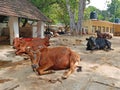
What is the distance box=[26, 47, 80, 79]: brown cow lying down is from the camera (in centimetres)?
600

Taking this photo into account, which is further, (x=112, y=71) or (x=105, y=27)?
(x=105, y=27)

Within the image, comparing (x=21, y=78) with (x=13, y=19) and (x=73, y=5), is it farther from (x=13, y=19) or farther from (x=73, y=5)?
(x=73, y=5)

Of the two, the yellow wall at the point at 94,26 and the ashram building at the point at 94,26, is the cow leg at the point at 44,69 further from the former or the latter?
the yellow wall at the point at 94,26

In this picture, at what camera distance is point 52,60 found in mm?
6383

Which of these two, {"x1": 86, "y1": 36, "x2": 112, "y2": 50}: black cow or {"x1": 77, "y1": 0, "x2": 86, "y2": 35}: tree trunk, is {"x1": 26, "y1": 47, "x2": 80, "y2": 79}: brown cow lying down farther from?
{"x1": 77, "y1": 0, "x2": 86, "y2": 35}: tree trunk

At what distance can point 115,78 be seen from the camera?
612 centimetres

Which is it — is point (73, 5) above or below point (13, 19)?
above

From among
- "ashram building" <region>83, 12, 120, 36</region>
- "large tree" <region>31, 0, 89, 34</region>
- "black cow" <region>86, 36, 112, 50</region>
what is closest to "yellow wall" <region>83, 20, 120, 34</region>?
"ashram building" <region>83, 12, 120, 36</region>

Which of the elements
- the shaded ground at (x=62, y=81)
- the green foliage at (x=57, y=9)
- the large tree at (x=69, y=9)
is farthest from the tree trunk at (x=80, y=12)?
the shaded ground at (x=62, y=81)

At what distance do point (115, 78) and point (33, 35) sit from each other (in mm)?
12730

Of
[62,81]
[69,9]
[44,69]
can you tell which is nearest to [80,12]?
[69,9]

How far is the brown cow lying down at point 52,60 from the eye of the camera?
6.00m

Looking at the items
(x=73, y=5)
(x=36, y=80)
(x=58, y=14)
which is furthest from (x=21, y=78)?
(x=58, y=14)

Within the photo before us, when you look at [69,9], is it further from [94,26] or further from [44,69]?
[44,69]
